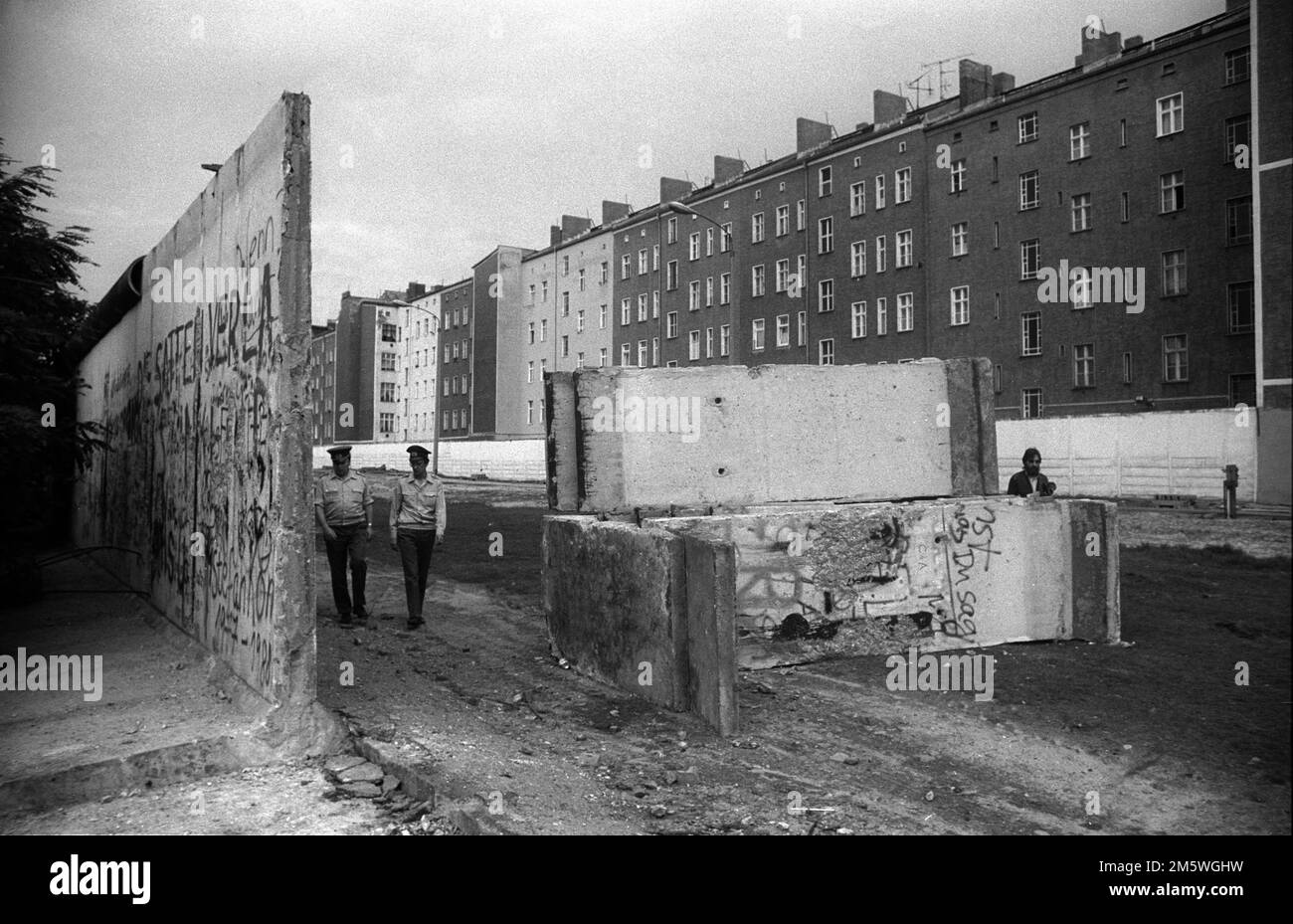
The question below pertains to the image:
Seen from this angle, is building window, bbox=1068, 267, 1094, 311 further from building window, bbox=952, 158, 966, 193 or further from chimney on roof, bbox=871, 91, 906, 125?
chimney on roof, bbox=871, 91, 906, 125

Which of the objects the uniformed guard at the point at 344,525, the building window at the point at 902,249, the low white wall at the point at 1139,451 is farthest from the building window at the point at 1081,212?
the uniformed guard at the point at 344,525

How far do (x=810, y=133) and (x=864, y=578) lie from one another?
4145 centimetres

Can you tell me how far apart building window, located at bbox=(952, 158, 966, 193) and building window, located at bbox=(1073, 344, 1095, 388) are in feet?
27.4

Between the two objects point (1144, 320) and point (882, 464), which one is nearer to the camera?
point (882, 464)

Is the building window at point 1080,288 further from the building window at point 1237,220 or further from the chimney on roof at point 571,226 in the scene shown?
the chimney on roof at point 571,226

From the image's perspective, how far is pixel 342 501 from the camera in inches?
389

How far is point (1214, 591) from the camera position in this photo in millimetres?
10086

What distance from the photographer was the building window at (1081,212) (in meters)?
33.6

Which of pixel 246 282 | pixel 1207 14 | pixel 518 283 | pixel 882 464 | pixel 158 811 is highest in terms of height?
pixel 518 283

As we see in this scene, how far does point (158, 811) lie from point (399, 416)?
7827cm

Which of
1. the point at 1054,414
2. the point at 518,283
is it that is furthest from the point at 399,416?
the point at 1054,414

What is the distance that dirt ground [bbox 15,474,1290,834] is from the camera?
177 inches

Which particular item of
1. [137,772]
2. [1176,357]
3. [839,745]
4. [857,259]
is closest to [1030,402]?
[1176,357]
